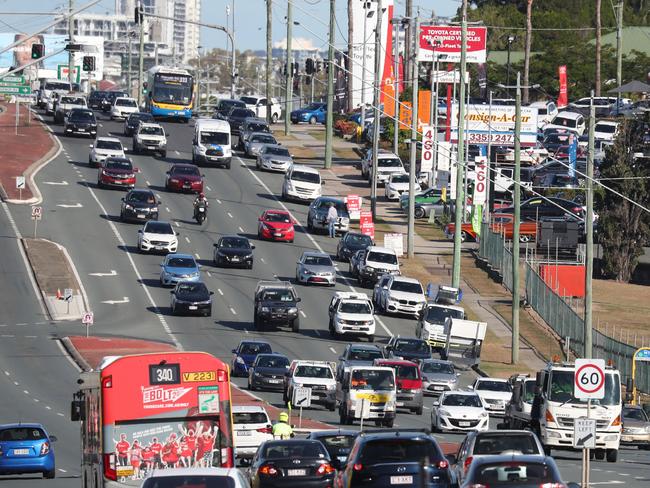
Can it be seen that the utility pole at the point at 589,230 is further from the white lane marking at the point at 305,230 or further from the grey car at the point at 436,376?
the white lane marking at the point at 305,230

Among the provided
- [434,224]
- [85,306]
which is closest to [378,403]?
[85,306]

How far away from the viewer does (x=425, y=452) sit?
2336 cm

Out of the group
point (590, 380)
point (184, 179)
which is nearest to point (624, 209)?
point (184, 179)

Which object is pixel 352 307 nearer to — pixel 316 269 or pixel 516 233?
pixel 516 233

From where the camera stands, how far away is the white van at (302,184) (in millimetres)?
84750

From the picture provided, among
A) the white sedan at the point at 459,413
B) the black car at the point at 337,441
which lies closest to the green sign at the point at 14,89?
the white sedan at the point at 459,413

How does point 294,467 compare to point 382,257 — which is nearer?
point 294,467

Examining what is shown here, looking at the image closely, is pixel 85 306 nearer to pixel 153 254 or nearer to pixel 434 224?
pixel 153 254

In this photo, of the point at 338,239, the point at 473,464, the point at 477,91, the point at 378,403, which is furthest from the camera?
the point at 477,91

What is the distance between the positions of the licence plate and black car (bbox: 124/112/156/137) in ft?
254

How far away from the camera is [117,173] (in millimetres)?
82938

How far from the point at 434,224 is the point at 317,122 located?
3952cm

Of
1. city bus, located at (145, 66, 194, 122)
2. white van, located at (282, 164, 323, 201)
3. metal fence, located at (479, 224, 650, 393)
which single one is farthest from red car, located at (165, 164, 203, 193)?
city bus, located at (145, 66, 194, 122)

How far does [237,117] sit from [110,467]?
279 ft
